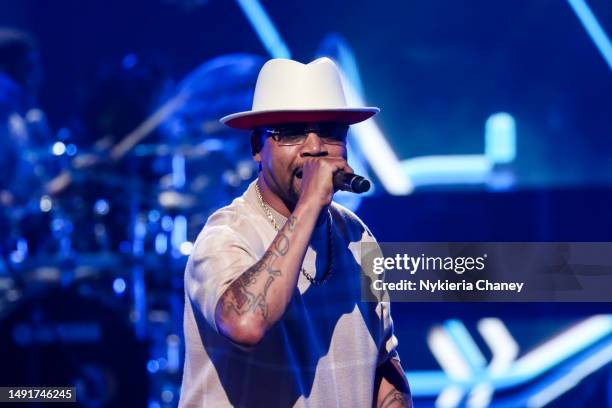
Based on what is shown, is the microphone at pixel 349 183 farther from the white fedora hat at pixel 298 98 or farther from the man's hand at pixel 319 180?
the white fedora hat at pixel 298 98

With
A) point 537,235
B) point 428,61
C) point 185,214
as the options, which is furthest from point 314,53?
point 537,235

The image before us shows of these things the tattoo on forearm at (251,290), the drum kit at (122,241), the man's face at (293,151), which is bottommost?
the tattoo on forearm at (251,290)

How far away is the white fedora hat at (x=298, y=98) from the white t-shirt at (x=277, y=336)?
0.59 ft

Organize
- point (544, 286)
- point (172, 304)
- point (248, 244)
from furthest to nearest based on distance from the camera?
point (172, 304)
point (544, 286)
point (248, 244)

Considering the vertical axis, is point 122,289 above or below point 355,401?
above

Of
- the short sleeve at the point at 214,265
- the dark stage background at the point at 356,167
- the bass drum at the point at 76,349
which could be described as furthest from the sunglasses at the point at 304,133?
the bass drum at the point at 76,349

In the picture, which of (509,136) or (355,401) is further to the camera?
(509,136)

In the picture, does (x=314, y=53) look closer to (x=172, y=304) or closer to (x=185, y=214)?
(x=185, y=214)

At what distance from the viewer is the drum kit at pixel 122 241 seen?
4.43m

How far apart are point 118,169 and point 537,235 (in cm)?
197

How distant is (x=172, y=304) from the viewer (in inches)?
175

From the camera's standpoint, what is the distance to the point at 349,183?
189cm

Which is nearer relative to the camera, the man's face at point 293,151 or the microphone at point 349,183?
the microphone at point 349,183

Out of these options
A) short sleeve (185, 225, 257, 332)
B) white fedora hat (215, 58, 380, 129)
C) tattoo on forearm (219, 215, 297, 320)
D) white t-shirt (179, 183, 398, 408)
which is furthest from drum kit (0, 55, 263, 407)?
tattoo on forearm (219, 215, 297, 320)
